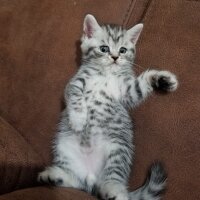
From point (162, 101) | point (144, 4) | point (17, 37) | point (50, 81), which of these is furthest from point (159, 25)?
point (17, 37)

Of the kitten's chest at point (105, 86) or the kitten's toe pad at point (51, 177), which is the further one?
the kitten's chest at point (105, 86)

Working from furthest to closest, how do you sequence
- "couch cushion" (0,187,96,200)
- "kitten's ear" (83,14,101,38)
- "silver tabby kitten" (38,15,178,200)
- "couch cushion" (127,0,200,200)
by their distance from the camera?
"kitten's ear" (83,14,101,38) < "silver tabby kitten" (38,15,178,200) < "couch cushion" (127,0,200,200) < "couch cushion" (0,187,96,200)

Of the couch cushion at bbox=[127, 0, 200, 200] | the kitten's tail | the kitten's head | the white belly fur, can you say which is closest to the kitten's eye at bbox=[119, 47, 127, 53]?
the kitten's head

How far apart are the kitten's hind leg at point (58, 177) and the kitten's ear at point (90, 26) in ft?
1.38

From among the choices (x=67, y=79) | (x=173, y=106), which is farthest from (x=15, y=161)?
(x=173, y=106)

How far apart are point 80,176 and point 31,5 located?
568mm

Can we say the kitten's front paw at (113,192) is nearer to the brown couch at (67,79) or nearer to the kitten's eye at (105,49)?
the brown couch at (67,79)

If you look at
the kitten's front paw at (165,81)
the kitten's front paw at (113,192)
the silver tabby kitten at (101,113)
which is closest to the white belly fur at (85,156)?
the silver tabby kitten at (101,113)

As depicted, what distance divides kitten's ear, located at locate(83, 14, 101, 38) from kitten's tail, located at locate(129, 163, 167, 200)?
0.47 meters

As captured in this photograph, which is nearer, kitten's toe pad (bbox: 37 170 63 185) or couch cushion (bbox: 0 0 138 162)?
kitten's toe pad (bbox: 37 170 63 185)

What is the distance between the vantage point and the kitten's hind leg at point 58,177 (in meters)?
1.10

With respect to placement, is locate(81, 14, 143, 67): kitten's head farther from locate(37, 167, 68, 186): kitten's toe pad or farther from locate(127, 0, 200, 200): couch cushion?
locate(37, 167, 68, 186): kitten's toe pad

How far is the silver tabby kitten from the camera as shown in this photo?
1.15 metres

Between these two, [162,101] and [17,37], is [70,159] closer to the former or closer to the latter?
[162,101]
